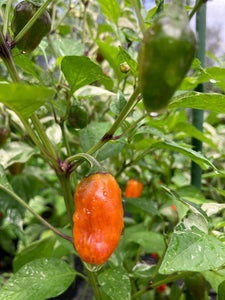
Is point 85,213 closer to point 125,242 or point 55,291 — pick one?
point 55,291

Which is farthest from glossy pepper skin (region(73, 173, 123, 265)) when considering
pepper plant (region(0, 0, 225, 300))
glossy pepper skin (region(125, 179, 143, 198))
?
glossy pepper skin (region(125, 179, 143, 198))

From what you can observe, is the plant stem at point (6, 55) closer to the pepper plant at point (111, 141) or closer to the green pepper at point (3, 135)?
the pepper plant at point (111, 141)

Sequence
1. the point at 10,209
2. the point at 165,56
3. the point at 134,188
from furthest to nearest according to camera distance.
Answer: the point at 134,188, the point at 10,209, the point at 165,56

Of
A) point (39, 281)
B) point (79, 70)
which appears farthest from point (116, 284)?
point (79, 70)

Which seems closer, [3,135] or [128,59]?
[128,59]

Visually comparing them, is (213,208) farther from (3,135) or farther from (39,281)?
(3,135)

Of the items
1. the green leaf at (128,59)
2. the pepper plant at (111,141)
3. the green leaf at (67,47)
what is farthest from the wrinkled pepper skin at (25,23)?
the green leaf at (67,47)

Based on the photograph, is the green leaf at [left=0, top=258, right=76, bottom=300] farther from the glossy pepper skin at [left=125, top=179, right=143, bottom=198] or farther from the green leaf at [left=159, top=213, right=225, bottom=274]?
the glossy pepper skin at [left=125, top=179, right=143, bottom=198]
